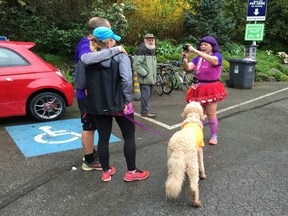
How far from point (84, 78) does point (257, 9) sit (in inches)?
375

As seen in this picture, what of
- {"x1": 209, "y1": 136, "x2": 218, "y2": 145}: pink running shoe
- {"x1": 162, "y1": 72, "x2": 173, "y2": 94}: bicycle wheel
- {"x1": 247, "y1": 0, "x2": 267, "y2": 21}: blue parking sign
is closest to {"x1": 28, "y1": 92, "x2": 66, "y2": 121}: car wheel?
{"x1": 209, "y1": 136, "x2": 218, "y2": 145}: pink running shoe

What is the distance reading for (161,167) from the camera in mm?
4141

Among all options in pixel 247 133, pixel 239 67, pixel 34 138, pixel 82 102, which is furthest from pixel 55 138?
pixel 239 67

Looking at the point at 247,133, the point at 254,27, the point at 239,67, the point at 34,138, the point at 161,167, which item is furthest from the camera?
the point at 254,27

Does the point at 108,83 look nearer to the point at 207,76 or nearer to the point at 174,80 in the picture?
the point at 207,76

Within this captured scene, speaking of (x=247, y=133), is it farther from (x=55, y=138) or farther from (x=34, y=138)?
(x=34, y=138)

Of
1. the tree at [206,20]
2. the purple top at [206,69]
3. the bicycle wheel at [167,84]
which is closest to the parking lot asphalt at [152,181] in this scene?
the purple top at [206,69]

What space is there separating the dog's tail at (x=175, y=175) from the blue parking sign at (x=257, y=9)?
9.50 m

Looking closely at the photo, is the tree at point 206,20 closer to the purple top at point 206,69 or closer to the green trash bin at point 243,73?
the green trash bin at point 243,73

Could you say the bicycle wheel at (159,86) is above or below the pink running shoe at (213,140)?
above

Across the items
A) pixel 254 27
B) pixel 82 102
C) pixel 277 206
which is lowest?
pixel 277 206

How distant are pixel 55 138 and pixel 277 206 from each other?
3.48m

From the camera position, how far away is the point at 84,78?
3.37 metres

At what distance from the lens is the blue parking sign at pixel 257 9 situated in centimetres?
1086
